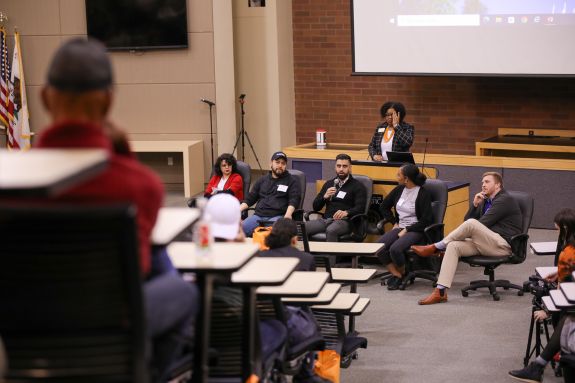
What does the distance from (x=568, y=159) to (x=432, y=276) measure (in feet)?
9.26

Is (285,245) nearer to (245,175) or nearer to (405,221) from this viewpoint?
(405,221)

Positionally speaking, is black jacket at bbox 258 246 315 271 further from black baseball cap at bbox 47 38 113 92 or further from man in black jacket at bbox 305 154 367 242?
man in black jacket at bbox 305 154 367 242

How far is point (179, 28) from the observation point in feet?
42.8

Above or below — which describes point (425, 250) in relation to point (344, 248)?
below

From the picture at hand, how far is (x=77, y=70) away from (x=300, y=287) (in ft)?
7.32

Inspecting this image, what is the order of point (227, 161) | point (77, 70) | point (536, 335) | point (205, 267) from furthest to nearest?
point (227, 161) < point (536, 335) < point (205, 267) < point (77, 70)

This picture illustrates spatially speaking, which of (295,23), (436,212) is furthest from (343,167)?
(295,23)

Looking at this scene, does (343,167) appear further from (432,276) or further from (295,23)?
(295,23)

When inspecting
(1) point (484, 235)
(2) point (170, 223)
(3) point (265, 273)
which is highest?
(2) point (170, 223)

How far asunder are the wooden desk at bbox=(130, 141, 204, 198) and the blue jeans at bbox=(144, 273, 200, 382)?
9.78 meters

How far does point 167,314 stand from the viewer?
2.79 meters

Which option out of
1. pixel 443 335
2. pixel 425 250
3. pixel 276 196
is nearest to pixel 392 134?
pixel 276 196

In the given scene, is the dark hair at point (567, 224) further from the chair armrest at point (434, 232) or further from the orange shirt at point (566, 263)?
the chair armrest at point (434, 232)

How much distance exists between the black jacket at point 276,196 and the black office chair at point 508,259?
1.95 meters
